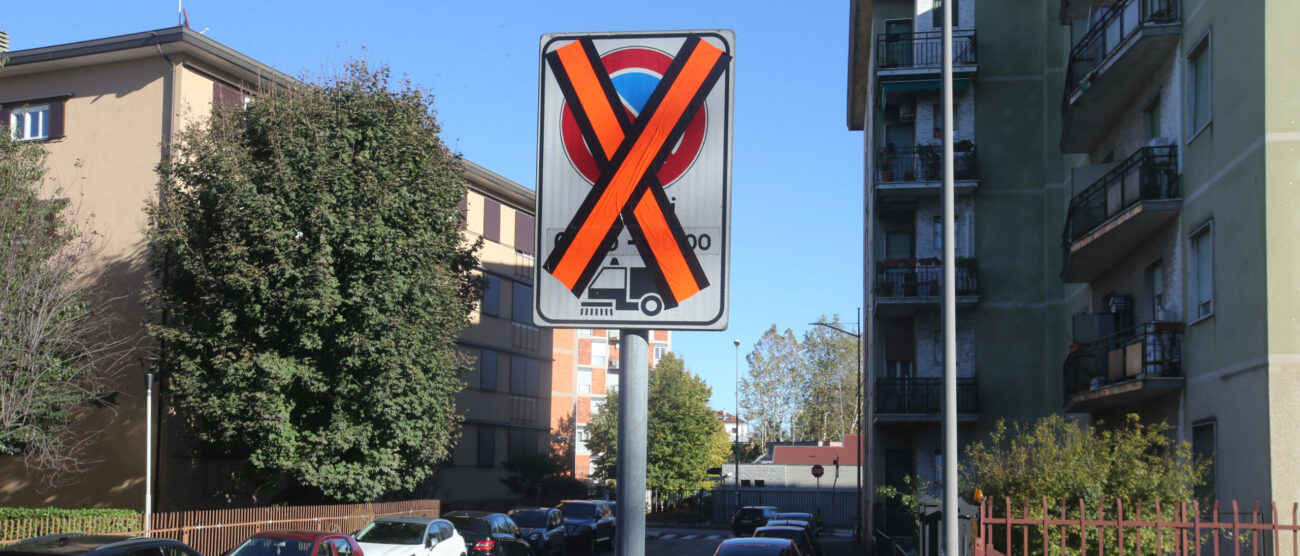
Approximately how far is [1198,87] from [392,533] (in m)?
17.9

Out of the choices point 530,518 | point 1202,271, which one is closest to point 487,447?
point 530,518

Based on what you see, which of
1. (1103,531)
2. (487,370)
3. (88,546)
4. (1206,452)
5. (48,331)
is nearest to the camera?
(88,546)

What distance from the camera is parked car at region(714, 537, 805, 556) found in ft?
64.7

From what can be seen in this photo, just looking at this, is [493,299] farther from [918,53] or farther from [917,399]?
[918,53]

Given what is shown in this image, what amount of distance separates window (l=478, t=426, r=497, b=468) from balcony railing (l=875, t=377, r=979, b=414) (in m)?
21.5

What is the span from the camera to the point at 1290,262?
17.6m

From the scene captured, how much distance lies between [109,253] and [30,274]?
7.15m

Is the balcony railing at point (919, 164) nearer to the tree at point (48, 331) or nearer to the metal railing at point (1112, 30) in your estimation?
the metal railing at point (1112, 30)

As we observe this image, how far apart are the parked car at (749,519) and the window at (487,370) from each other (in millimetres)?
12177

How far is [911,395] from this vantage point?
3484 centimetres

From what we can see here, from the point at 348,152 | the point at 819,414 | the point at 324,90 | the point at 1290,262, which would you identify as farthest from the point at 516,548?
the point at 819,414

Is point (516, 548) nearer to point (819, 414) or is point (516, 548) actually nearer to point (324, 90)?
point (324, 90)

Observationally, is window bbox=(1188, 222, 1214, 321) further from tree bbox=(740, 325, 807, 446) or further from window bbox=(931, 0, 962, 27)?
tree bbox=(740, 325, 807, 446)

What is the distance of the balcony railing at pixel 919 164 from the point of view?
34.2m
